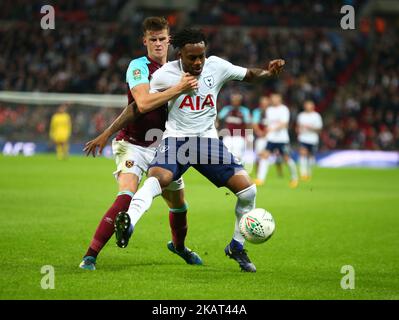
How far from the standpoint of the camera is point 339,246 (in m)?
10.2

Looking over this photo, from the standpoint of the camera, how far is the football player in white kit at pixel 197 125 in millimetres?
7551

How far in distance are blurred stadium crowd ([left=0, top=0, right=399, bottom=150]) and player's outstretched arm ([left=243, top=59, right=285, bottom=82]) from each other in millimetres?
24160

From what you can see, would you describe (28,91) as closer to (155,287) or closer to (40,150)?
(40,150)

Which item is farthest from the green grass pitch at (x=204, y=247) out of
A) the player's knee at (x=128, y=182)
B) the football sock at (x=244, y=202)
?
the player's knee at (x=128, y=182)

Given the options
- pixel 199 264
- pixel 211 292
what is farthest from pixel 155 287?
pixel 199 264

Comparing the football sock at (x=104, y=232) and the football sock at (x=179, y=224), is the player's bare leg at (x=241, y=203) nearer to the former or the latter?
the football sock at (x=179, y=224)

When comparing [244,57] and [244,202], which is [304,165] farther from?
[244,202]

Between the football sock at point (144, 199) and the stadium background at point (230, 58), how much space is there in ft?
79.9

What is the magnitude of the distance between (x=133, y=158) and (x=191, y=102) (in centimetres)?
90

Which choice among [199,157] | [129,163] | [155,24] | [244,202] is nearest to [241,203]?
[244,202]

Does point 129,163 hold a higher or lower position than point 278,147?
higher

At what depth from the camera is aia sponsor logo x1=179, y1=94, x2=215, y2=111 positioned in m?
7.63

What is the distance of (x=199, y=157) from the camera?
762cm

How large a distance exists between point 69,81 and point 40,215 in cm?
2316
